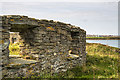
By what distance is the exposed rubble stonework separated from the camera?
4.43 meters

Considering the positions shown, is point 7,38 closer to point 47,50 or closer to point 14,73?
point 14,73

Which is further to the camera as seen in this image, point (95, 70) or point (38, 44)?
point (95, 70)

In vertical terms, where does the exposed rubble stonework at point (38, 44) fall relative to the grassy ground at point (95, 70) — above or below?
above

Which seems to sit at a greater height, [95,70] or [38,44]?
[38,44]

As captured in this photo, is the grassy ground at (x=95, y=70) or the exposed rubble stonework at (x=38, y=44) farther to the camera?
the grassy ground at (x=95, y=70)

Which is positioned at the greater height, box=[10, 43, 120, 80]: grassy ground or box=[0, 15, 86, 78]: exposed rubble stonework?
box=[0, 15, 86, 78]: exposed rubble stonework

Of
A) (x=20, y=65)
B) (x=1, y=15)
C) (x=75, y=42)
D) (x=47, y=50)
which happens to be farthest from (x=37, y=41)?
(x=75, y=42)

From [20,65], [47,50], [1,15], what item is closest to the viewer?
[1,15]

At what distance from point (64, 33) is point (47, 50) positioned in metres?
1.48

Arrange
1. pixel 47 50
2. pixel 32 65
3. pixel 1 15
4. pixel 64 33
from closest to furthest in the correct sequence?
1. pixel 1 15
2. pixel 32 65
3. pixel 47 50
4. pixel 64 33

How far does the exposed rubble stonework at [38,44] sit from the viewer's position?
443 centimetres

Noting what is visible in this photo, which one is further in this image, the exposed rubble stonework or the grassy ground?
the grassy ground

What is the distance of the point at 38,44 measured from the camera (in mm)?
5488

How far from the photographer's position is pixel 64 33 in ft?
22.3
